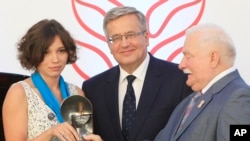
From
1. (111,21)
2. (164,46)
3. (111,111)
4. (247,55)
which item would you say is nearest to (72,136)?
(111,111)

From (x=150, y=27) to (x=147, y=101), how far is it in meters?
0.72

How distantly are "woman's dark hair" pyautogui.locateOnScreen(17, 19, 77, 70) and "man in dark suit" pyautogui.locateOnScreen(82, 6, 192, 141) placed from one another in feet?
0.86

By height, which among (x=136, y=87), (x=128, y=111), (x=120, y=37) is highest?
(x=120, y=37)

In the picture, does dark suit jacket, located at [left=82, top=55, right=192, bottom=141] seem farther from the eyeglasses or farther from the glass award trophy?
the glass award trophy

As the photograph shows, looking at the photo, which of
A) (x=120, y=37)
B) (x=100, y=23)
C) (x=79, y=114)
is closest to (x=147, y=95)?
(x=120, y=37)

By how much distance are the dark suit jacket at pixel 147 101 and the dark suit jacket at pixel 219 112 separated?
383mm

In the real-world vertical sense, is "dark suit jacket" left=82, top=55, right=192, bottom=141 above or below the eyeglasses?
below

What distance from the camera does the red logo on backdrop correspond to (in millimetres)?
3072

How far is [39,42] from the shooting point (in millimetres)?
2293

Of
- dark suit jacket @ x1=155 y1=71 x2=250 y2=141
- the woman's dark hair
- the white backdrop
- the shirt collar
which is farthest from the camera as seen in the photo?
the white backdrop

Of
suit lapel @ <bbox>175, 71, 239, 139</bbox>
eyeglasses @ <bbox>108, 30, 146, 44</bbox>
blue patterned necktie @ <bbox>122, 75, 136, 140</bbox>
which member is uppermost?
eyeglasses @ <bbox>108, 30, 146, 44</bbox>

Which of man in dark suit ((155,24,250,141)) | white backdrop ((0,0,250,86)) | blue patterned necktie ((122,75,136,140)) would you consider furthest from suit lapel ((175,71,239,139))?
white backdrop ((0,0,250,86))

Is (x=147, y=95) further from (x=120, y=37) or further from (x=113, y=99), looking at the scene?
(x=120, y=37)

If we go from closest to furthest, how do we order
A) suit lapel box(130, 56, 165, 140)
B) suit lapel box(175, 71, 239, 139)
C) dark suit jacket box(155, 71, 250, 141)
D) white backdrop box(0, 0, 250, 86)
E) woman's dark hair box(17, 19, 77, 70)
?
dark suit jacket box(155, 71, 250, 141) → suit lapel box(175, 71, 239, 139) → woman's dark hair box(17, 19, 77, 70) → suit lapel box(130, 56, 165, 140) → white backdrop box(0, 0, 250, 86)
